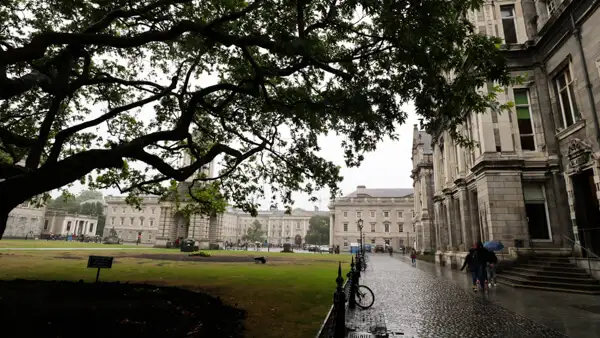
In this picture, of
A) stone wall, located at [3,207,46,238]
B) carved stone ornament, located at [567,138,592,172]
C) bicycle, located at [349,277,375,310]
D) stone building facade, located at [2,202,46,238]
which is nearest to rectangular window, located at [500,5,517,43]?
carved stone ornament, located at [567,138,592,172]

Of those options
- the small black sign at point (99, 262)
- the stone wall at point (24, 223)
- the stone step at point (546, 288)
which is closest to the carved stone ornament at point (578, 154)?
the stone step at point (546, 288)

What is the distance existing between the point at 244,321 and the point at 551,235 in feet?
56.3

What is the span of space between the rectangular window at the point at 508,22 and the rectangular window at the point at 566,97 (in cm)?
412

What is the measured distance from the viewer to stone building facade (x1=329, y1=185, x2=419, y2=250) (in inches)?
3191

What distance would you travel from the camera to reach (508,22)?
64.2ft

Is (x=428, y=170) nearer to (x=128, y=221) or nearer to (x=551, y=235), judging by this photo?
(x=551, y=235)

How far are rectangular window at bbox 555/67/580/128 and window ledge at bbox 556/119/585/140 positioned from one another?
0.44m

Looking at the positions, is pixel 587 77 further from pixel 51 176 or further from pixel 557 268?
pixel 51 176

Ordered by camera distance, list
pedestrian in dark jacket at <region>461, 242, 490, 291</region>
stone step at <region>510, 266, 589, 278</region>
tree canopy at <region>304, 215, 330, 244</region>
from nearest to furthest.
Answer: pedestrian in dark jacket at <region>461, 242, 490, 291</region> → stone step at <region>510, 266, 589, 278</region> → tree canopy at <region>304, 215, 330, 244</region>

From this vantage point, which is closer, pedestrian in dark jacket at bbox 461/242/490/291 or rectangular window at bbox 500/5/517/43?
pedestrian in dark jacket at bbox 461/242/490/291

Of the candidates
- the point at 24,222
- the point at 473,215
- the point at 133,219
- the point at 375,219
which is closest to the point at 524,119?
the point at 473,215

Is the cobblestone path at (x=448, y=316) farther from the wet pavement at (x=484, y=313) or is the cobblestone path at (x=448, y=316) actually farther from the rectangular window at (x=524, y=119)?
the rectangular window at (x=524, y=119)

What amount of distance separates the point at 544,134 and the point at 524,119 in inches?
54.6

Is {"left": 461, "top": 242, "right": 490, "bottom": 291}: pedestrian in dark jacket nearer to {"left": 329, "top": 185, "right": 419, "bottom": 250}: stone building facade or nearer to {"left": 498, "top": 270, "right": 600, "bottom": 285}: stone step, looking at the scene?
{"left": 498, "top": 270, "right": 600, "bottom": 285}: stone step
